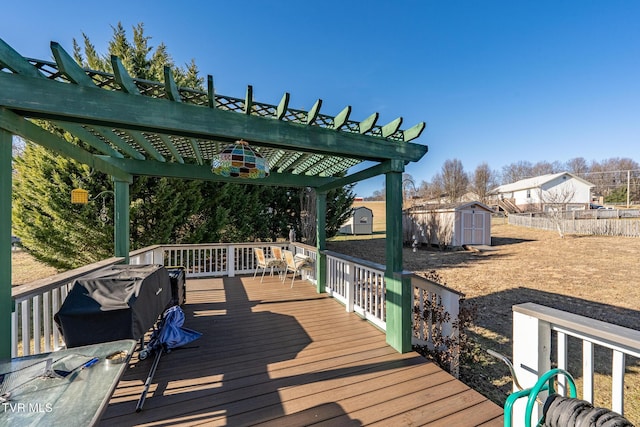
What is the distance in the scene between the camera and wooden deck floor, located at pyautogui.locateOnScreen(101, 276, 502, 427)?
2.08m

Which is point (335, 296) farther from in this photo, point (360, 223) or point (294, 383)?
point (360, 223)

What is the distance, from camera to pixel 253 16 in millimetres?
5742

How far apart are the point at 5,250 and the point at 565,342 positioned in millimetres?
3709

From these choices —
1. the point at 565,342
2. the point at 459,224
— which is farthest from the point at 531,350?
the point at 459,224

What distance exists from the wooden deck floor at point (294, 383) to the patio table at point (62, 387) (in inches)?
33.1

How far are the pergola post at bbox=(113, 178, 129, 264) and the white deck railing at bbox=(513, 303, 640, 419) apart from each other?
5285 millimetres

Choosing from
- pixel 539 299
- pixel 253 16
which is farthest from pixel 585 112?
pixel 253 16

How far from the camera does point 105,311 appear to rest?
2.26 metres

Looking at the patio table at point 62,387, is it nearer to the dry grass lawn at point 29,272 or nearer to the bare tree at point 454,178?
the dry grass lawn at point 29,272

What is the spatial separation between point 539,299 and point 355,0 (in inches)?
330

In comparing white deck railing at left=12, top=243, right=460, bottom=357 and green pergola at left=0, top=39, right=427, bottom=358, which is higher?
green pergola at left=0, top=39, right=427, bottom=358

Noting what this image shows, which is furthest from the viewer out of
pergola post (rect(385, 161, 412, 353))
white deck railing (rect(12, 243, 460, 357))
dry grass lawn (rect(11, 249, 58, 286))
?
dry grass lawn (rect(11, 249, 58, 286))

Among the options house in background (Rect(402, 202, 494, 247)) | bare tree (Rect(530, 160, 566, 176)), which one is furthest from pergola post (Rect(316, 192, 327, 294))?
bare tree (Rect(530, 160, 566, 176))

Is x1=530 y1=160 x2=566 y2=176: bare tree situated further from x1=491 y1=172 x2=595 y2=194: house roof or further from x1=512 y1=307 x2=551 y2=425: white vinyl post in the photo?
x1=512 y1=307 x2=551 y2=425: white vinyl post
